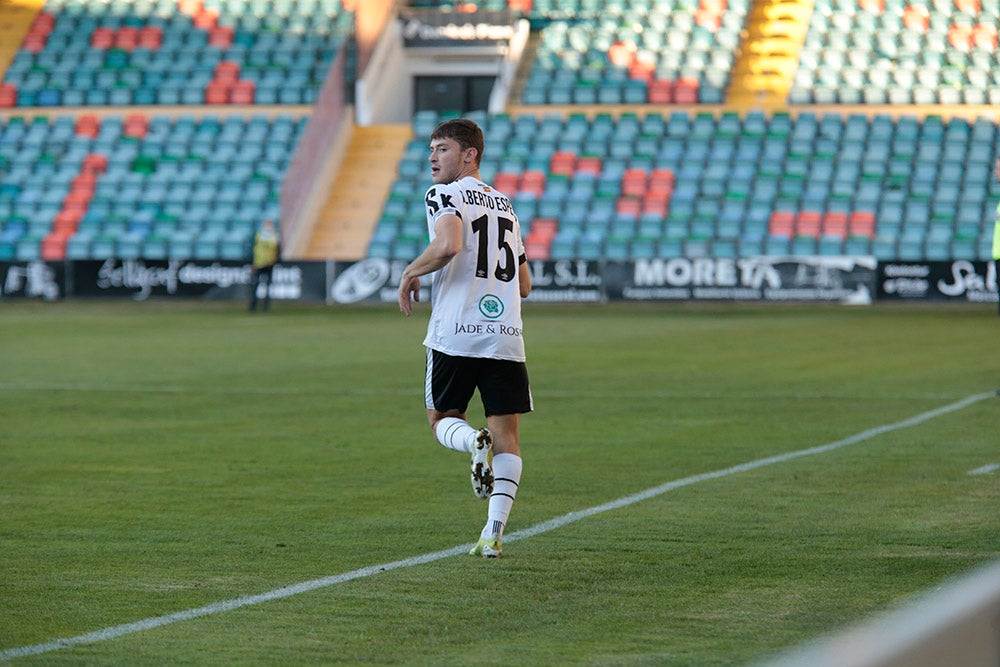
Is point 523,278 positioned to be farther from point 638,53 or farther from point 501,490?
point 638,53

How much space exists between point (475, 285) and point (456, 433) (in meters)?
0.61

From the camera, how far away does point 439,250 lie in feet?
20.9

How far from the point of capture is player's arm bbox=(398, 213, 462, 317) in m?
6.36

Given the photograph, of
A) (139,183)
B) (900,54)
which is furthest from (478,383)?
(900,54)

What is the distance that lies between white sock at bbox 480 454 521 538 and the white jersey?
0.42 m

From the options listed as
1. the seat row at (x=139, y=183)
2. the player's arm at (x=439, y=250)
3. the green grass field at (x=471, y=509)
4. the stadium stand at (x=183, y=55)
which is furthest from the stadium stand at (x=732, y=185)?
the player's arm at (x=439, y=250)

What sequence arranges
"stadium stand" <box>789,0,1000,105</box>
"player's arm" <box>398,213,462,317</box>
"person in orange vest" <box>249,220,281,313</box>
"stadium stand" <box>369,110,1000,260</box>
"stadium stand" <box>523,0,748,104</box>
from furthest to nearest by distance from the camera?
"stadium stand" <box>523,0,748,104</box>
"stadium stand" <box>789,0,1000,105</box>
"stadium stand" <box>369,110,1000,260</box>
"person in orange vest" <box>249,220,281,313</box>
"player's arm" <box>398,213,462,317</box>

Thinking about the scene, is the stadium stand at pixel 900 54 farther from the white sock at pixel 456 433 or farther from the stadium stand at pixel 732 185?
the white sock at pixel 456 433

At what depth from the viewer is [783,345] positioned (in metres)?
20.5

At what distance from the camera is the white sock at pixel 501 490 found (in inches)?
255

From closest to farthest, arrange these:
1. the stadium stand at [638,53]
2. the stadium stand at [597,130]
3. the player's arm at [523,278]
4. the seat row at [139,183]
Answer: the player's arm at [523,278] → the stadium stand at [597,130] → the seat row at [139,183] → the stadium stand at [638,53]

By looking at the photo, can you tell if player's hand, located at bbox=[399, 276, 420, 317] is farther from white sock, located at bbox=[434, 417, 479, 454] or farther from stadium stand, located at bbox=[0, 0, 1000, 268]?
stadium stand, located at bbox=[0, 0, 1000, 268]

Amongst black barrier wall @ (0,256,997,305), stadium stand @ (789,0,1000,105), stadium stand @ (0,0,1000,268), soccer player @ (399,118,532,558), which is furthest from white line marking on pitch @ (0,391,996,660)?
stadium stand @ (789,0,1000,105)

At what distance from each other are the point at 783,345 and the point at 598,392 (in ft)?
20.8
